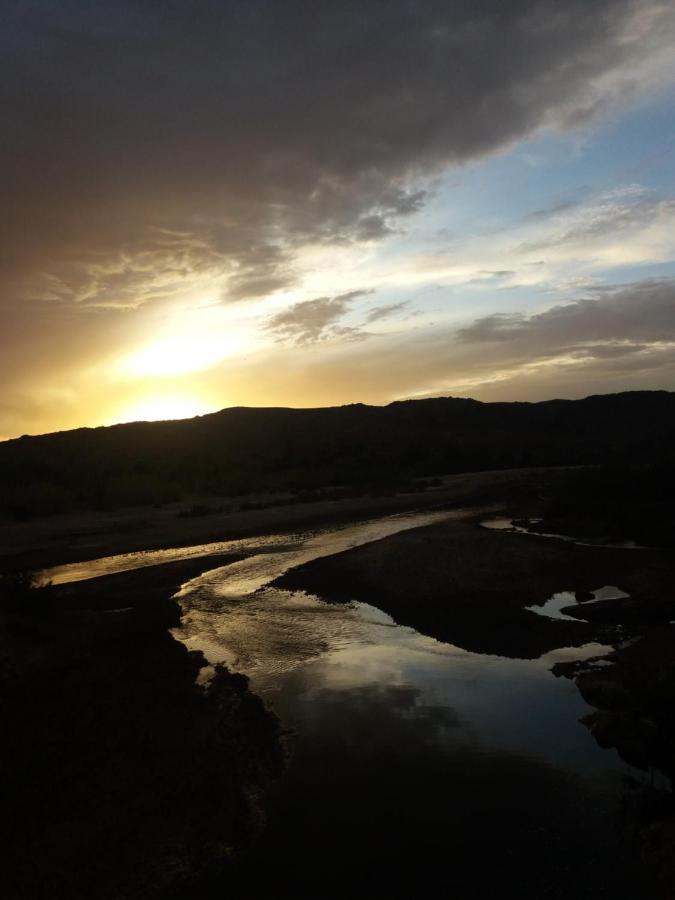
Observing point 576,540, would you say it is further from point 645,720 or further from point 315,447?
point 315,447

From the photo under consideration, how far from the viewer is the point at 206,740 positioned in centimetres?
973

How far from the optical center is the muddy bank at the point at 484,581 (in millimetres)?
14867

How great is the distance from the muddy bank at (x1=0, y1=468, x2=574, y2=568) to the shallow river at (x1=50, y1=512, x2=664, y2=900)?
1861 cm

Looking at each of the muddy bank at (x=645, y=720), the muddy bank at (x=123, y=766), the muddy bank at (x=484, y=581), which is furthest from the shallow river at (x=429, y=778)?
the muddy bank at (x=484, y=581)

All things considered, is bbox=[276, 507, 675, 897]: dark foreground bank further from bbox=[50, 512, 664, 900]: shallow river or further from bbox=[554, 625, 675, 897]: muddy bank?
bbox=[50, 512, 664, 900]: shallow river

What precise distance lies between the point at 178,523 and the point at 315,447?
47.0 meters

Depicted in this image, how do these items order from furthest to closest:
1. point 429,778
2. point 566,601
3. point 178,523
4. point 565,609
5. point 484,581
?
point 178,523, point 484,581, point 566,601, point 565,609, point 429,778

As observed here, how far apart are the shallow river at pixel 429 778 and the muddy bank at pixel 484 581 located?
0.94 m

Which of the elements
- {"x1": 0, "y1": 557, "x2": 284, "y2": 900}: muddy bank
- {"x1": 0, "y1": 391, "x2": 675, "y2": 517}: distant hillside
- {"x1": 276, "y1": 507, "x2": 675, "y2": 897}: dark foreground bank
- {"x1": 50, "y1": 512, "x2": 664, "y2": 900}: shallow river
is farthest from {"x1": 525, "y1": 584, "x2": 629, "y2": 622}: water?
{"x1": 0, "y1": 391, "x2": 675, "y2": 517}: distant hillside

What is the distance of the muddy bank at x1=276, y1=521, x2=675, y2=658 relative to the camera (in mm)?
14867

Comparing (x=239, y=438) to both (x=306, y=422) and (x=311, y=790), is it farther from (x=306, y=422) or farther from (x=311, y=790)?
(x=311, y=790)

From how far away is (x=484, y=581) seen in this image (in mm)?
19172

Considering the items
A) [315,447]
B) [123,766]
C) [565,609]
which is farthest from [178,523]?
[315,447]

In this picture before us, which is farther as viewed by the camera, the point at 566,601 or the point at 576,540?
the point at 576,540
